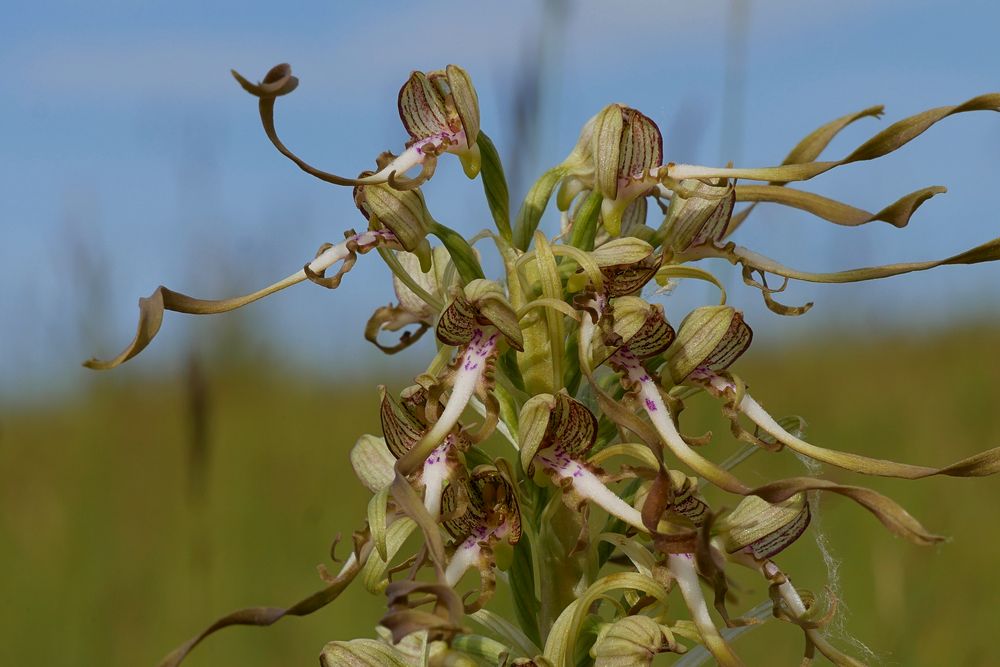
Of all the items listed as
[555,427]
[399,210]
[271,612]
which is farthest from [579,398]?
[271,612]

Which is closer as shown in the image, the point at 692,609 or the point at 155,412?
the point at 692,609

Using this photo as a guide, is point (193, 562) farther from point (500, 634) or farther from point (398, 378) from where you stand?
point (398, 378)

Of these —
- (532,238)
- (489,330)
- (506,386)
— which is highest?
(532,238)

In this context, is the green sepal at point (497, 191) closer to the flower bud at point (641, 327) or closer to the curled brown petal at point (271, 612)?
the flower bud at point (641, 327)

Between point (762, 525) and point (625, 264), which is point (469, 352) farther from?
point (762, 525)

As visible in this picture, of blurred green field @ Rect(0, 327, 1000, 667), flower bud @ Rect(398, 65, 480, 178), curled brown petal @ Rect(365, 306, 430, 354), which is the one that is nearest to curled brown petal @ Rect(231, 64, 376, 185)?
flower bud @ Rect(398, 65, 480, 178)

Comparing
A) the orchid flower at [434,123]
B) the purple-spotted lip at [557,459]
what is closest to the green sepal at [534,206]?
the orchid flower at [434,123]

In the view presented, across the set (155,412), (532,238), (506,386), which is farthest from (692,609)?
(155,412)

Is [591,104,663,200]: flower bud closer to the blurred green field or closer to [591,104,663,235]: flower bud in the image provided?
[591,104,663,235]: flower bud
